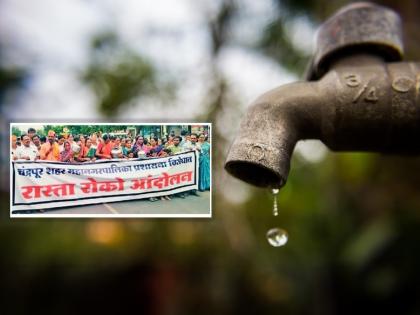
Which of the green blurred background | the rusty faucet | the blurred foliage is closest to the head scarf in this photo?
the rusty faucet

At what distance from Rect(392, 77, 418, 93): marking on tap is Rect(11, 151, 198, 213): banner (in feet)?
1.17

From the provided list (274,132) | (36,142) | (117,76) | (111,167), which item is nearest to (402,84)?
(274,132)

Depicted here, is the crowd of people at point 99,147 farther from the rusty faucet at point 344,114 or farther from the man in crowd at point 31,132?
the rusty faucet at point 344,114

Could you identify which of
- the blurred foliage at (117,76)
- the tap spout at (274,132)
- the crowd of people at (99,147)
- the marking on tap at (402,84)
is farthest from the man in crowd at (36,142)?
the blurred foliage at (117,76)

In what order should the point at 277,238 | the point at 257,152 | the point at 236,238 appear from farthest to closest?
1. the point at 236,238
2. the point at 277,238
3. the point at 257,152

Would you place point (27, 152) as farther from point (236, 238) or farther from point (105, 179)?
point (236, 238)

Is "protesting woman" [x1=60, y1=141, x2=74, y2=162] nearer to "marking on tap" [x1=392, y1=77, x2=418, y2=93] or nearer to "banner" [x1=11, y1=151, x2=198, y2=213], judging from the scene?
"banner" [x1=11, y1=151, x2=198, y2=213]

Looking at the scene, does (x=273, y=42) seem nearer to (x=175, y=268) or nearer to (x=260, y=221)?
(x=260, y=221)

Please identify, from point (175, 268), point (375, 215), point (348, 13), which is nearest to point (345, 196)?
point (375, 215)

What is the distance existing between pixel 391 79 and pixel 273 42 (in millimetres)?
3219

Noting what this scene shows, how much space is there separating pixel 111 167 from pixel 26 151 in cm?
14

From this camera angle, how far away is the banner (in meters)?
0.91

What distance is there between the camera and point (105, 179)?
92cm

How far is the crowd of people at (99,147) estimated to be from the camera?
0.91 m
